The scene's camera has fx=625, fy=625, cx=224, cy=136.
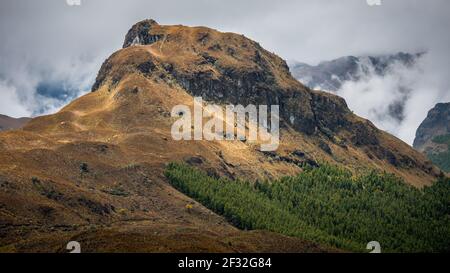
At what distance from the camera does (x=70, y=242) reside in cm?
14425

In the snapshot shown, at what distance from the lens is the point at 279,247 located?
171000 mm

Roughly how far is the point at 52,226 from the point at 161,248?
1469 inches

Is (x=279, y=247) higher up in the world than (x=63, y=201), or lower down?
lower down
